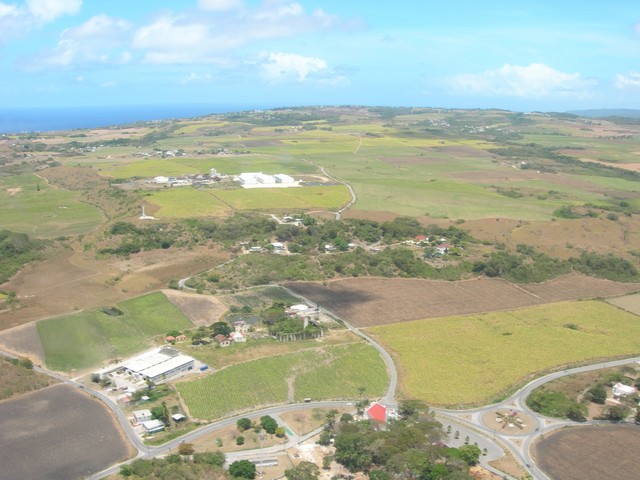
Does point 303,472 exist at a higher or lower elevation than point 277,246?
lower

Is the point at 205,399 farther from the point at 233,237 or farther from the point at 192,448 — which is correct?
the point at 233,237

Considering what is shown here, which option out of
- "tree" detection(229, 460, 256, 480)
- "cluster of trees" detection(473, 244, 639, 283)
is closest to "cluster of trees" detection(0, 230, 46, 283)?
"tree" detection(229, 460, 256, 480)

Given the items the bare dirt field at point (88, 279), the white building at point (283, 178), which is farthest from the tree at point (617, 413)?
the white building at point (283, 178)

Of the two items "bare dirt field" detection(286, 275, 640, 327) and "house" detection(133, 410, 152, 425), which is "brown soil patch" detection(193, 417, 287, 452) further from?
"bare dirt field" detection(286, 275, 640, 327)

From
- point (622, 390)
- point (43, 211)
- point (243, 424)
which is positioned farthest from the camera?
point (43, 211)

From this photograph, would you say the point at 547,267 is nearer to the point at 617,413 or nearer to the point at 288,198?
the point at 617,413

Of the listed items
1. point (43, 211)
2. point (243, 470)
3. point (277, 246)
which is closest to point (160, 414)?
point (243, 470)

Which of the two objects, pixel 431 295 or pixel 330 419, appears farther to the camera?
pixel 431 295
